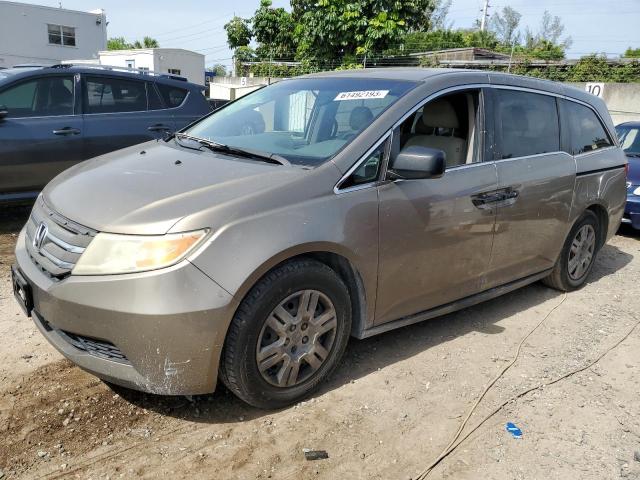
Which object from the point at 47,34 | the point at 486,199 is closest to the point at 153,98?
the point at 486,199

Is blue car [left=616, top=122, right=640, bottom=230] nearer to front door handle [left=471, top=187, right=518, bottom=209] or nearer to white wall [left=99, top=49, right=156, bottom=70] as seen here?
front door handle [left=471, top=187, right=518, bottom=209]

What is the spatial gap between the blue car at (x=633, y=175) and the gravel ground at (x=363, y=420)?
3779 millimetres

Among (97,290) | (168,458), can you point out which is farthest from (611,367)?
(97,290)

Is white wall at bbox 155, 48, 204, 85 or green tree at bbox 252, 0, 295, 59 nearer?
green tree at bbox 252, 0, 295, 59

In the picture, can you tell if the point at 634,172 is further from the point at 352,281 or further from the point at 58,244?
the point at 58,244

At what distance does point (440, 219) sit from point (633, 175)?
5.38m

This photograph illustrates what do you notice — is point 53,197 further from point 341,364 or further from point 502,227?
point 502,227

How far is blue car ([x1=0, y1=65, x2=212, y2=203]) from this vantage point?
5.69m

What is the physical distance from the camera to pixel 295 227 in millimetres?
2729

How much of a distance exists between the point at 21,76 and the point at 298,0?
23683 millimetres

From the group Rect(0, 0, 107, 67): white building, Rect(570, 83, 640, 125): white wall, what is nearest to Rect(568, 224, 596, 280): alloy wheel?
Rect(570, 83, 640, 125): white wall

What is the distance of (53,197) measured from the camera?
A: 3025 millimetres

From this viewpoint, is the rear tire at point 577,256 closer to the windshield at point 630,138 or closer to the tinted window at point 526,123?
the tinted window at point 526,123

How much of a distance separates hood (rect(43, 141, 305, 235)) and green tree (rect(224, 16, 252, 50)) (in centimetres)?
3142
